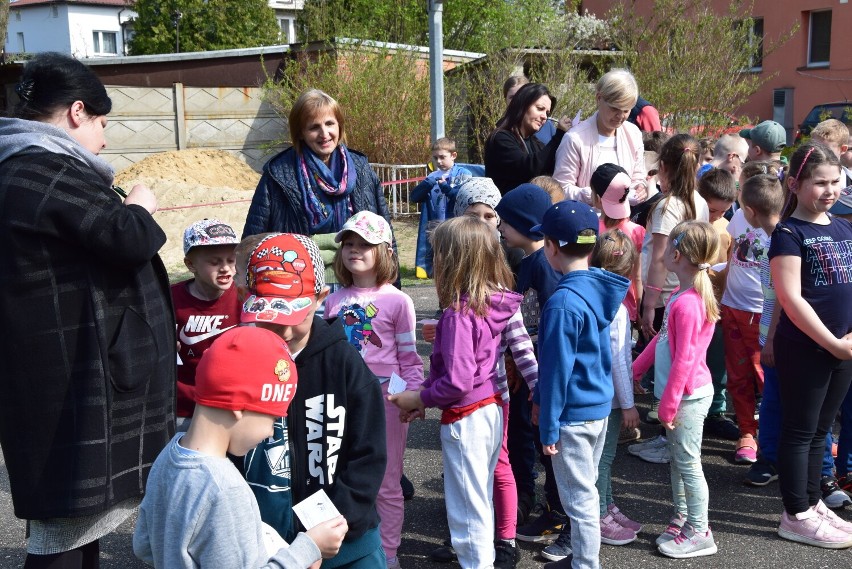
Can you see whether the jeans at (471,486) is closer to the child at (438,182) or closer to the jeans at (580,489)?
the jeans at (580,489)

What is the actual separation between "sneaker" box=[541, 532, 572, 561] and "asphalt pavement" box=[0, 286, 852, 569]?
57mm

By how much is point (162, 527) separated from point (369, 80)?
16905mm

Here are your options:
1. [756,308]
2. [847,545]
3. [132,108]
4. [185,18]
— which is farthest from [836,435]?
[185,18]

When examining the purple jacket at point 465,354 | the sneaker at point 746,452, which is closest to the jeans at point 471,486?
the purple jacket at point 465,354

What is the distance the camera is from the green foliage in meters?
18.0

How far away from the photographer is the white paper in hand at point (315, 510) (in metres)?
2.18

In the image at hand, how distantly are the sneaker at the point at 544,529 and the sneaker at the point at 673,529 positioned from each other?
1.47ft

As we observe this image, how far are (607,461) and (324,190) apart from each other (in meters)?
1.87

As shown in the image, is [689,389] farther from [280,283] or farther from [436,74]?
[436,74]

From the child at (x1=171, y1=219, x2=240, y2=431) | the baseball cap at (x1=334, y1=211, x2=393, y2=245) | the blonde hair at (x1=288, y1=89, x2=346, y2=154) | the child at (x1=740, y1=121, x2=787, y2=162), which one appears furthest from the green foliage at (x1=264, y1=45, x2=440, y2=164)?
the baseball cap at (x1=334, y1=211, x2=393, y2=245)

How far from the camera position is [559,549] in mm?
3885

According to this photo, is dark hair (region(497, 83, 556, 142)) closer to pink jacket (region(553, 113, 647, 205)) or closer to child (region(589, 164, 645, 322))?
pink jacket (region(553, 113, 647, 205))

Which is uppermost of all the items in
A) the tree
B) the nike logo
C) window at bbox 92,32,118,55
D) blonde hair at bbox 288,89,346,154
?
window at bbox 92,32,118,55

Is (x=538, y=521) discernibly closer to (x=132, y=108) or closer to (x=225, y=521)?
(x=225, y=521)
